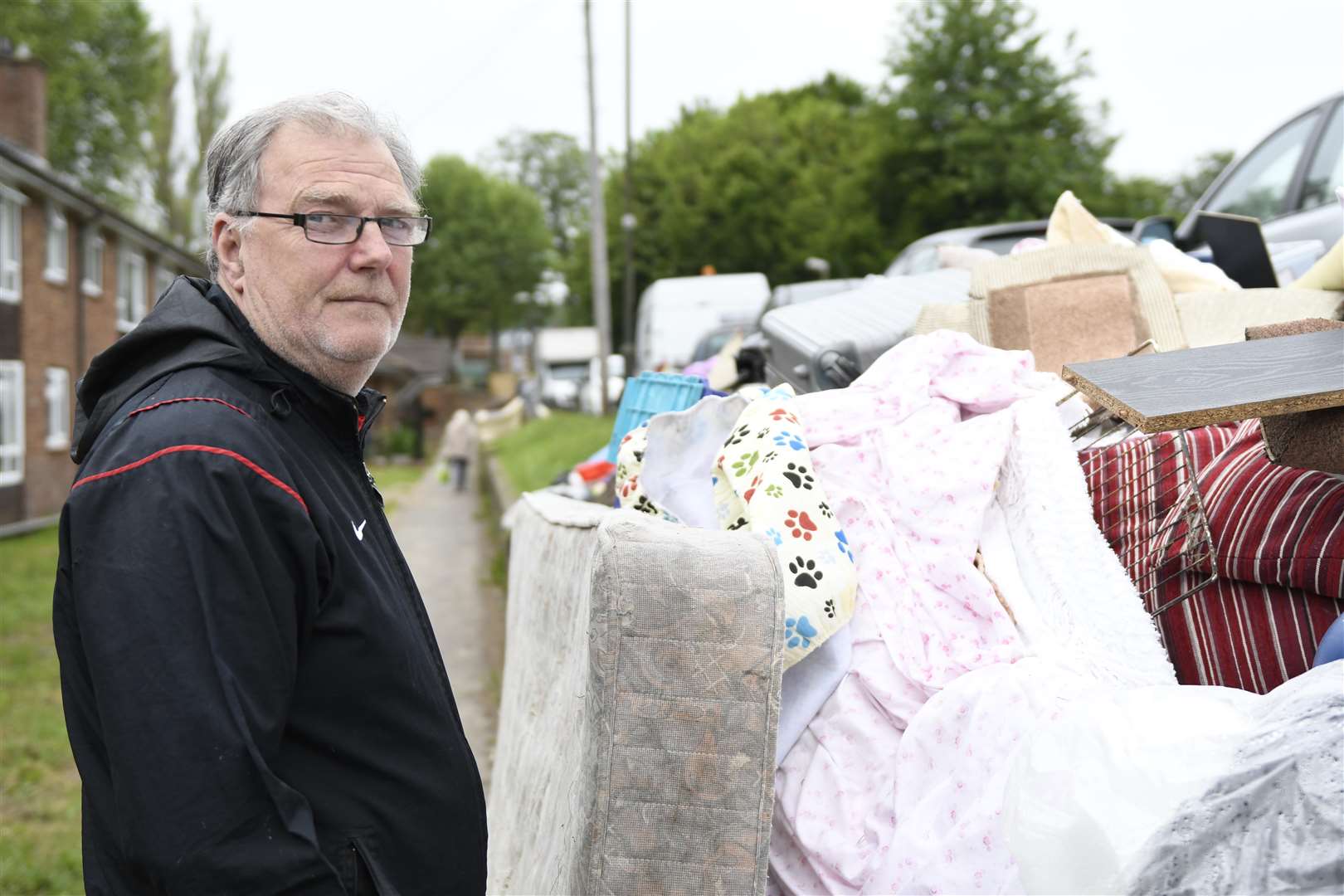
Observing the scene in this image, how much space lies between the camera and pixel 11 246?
19766mm

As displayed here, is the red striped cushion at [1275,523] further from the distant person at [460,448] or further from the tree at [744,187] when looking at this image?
the tree at [744,187]

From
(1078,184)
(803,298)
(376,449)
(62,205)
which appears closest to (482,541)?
(803,298)

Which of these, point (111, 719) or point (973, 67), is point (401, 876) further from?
point (973, 67)

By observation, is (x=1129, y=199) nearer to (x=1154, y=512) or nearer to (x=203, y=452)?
(x=1154, y=512)

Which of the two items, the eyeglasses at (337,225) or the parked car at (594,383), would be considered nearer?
the eyeglasses at (337,225)

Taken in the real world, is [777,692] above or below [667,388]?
below

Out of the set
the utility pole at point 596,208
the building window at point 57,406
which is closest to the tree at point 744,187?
the utility pole at point 596,208

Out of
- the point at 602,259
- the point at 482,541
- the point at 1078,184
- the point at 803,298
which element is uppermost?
the point at 1078,184

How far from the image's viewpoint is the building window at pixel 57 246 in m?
21.5

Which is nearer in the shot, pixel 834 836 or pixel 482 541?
pixel 834 836

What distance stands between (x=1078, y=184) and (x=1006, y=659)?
24.5 meters

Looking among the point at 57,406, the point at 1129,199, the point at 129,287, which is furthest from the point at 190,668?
the point at 129,287

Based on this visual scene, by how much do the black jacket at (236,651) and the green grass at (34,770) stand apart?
13.9ft

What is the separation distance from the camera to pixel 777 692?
204 centimetres
